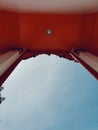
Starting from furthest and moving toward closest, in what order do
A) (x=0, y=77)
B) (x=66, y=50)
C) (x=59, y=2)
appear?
(x=66, y=50), (x=59, y=2), (x=0, y=77)

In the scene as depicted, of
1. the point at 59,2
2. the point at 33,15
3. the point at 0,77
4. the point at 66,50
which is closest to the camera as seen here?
the point at 0,77

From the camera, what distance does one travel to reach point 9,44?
514 cm

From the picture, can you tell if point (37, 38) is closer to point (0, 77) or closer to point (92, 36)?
point (92, 36)

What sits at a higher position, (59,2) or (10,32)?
(59,2)

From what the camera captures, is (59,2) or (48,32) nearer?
(59,2)

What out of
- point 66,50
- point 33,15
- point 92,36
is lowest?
point 66,50

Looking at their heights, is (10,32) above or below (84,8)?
below

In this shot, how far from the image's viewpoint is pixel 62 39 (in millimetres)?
5312

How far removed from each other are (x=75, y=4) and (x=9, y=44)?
5.24 ft

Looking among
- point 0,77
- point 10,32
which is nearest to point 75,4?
point 10,32

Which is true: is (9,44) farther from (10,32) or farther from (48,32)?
(48,32)

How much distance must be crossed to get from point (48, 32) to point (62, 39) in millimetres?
347

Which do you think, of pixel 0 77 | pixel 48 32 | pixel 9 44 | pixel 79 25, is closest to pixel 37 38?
pixel 48 32

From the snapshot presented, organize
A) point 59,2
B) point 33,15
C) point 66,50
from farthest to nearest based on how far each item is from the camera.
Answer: point 66,50 < point 33,15 < point 59,2
